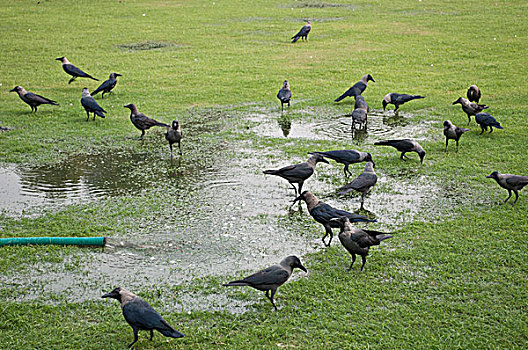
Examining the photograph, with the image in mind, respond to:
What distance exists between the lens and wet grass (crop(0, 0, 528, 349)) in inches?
216

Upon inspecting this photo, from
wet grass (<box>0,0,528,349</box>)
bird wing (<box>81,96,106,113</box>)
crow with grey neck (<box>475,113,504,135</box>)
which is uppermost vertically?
bird wing (<box>81,96,106,113</box>)

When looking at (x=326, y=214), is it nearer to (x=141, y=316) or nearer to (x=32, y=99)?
(x=141, y=316)

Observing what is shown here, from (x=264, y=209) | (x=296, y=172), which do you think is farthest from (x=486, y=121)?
(x=264, y=209)

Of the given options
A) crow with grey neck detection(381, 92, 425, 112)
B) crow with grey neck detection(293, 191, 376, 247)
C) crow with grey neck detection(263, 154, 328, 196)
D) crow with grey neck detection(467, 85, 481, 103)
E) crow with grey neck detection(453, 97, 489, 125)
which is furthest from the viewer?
crow with grey neck detection(467, 85, 481, 103)

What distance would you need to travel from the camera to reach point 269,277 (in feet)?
18.6

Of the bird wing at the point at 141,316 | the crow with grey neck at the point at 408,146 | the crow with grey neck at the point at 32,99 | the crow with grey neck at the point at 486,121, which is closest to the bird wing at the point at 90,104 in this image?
the crow with grey neck at the point at 32,99

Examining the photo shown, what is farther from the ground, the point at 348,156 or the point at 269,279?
the point at 348,156

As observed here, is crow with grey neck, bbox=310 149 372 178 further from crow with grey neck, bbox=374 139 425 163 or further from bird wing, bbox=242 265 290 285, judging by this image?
bird wing, bbox=242 265 290 285

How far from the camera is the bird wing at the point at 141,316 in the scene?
495cm

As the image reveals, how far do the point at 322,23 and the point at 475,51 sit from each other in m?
9.08

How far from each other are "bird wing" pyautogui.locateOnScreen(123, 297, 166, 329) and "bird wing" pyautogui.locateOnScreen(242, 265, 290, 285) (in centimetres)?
109

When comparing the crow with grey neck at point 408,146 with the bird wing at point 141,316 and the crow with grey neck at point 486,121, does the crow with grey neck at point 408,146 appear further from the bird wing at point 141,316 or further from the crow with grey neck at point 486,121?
the bird wing at point 141,316

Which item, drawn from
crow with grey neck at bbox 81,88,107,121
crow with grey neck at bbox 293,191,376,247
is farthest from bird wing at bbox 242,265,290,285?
crow with grey neck at bbox 81,88,107,121

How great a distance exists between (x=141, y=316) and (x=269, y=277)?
1437 mm
